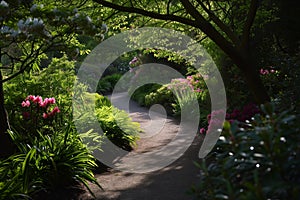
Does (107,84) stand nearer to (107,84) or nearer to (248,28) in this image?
(107,84)

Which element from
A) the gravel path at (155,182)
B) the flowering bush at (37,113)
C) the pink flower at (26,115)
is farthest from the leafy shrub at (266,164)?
the pink flower at (26,115)

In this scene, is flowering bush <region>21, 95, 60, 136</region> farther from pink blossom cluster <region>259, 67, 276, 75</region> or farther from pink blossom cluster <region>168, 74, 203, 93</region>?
pink blossom cluster <region>168, 74, 203, 93</region>

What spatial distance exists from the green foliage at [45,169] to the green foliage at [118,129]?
1998 millimetres

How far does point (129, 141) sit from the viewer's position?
26.5 feet

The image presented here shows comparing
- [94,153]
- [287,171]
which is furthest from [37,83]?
[287,171]

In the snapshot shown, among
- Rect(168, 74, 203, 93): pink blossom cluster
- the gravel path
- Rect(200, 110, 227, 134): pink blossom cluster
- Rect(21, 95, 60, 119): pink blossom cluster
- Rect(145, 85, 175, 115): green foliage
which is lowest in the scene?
the gravel path

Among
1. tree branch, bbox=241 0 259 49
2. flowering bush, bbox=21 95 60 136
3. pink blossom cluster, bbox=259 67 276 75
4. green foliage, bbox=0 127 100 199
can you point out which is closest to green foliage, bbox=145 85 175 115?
pink blossom cluster, bbox=259 67 276 75

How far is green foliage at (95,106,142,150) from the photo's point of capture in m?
7.74

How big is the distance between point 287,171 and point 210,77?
8.24 m

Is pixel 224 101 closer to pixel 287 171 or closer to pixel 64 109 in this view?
pixel 64 109

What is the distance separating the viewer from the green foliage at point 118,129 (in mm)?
7742

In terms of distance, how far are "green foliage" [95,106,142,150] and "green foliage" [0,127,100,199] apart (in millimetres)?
1998

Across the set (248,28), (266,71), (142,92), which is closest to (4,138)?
(248,28)

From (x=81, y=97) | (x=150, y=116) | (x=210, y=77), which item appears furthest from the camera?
(x=150, y=116)
